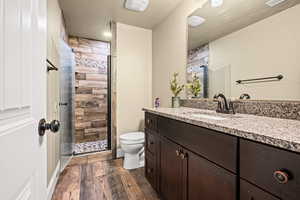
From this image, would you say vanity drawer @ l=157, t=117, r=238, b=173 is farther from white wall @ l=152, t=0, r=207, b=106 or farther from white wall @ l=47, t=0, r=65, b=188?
white wall @ l=47, t=0, r=65, b=188

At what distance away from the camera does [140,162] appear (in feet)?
7.34

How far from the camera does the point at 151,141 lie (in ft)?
5.37

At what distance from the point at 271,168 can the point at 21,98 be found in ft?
2.84

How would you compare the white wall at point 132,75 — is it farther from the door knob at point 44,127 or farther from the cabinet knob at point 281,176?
the cabinet knob at point 281,176

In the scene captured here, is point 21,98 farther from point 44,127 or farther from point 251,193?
point 251,193

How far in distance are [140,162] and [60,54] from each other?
6.50 feet

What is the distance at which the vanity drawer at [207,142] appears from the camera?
68cm

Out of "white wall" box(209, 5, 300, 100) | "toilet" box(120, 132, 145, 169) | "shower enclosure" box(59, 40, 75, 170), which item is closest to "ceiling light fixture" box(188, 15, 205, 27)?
"white wall" box(209, 5, 300, 100)

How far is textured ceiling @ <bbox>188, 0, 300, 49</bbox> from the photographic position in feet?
3.78

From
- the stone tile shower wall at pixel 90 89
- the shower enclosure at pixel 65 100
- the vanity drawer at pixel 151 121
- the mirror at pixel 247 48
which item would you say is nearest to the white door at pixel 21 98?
the vanity drawer at pixel 151 121

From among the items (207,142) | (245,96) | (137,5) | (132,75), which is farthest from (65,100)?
(245,96)

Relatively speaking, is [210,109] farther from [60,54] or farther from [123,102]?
[60,54]

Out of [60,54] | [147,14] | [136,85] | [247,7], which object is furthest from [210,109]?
[60,54]

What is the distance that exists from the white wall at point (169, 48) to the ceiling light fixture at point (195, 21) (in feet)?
0.27
